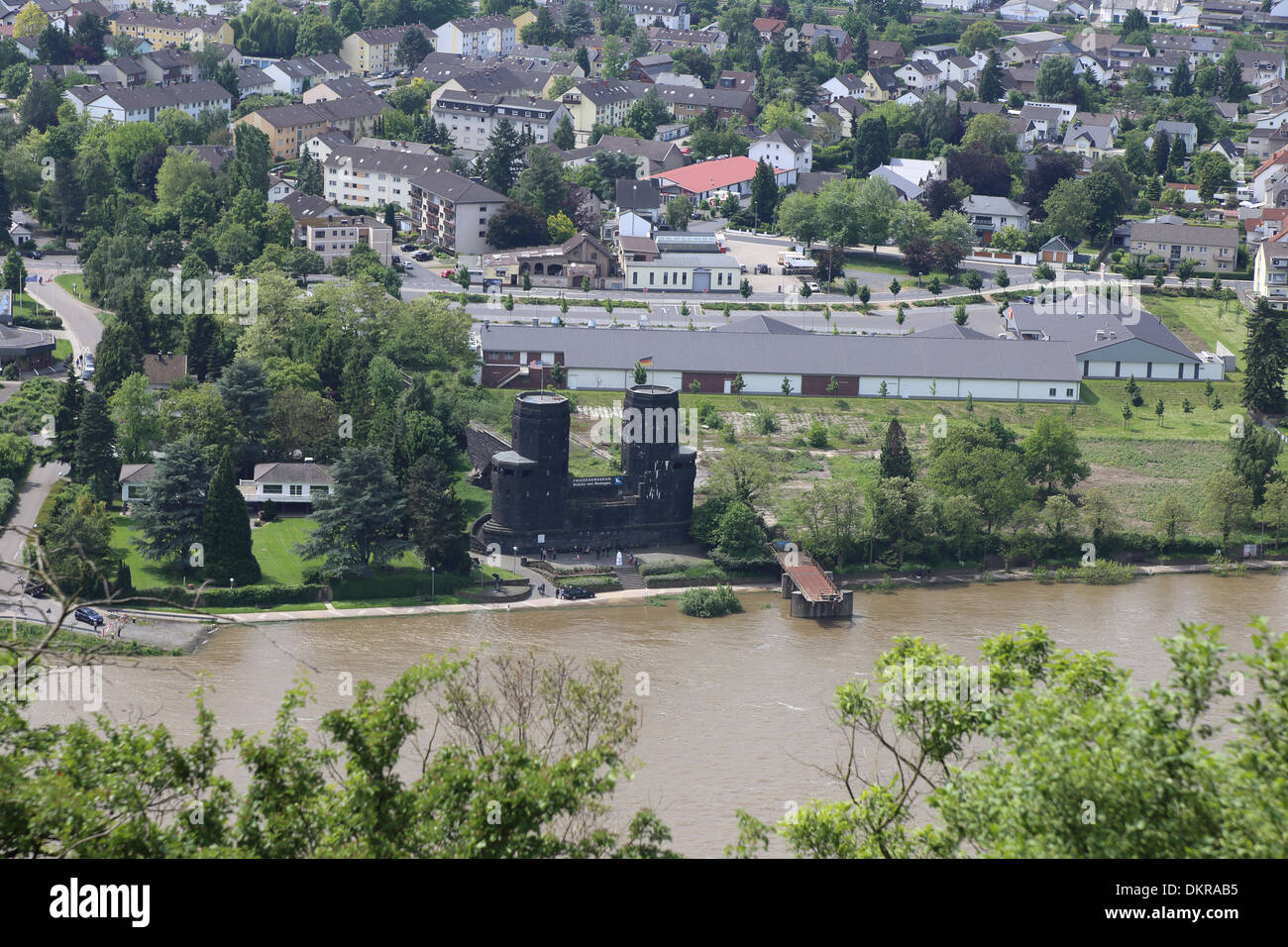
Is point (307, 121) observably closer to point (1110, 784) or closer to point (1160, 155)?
point (1160, 155)

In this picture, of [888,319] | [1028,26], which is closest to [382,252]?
[888,319]

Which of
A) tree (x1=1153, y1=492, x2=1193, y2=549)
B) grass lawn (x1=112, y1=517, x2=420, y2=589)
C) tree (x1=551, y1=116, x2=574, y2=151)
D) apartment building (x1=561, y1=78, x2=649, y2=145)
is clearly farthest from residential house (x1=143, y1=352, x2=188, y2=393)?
apartment building (x1=561, y1=78, x2=649, y2=145)

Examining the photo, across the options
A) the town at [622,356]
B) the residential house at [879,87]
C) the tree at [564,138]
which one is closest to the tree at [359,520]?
the town at [622,356]

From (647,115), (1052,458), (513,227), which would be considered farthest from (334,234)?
(1052,458)

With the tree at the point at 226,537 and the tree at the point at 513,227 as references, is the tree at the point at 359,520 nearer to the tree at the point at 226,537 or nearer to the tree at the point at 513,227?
the tree at the point at 226,537

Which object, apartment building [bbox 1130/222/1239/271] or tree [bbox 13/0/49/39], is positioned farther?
tree [bbox 13/0/49/39]

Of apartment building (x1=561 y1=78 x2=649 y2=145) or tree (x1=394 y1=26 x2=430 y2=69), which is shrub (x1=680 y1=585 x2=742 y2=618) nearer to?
apartment building (x1=561 y1=78 x2=649 y2=145)
